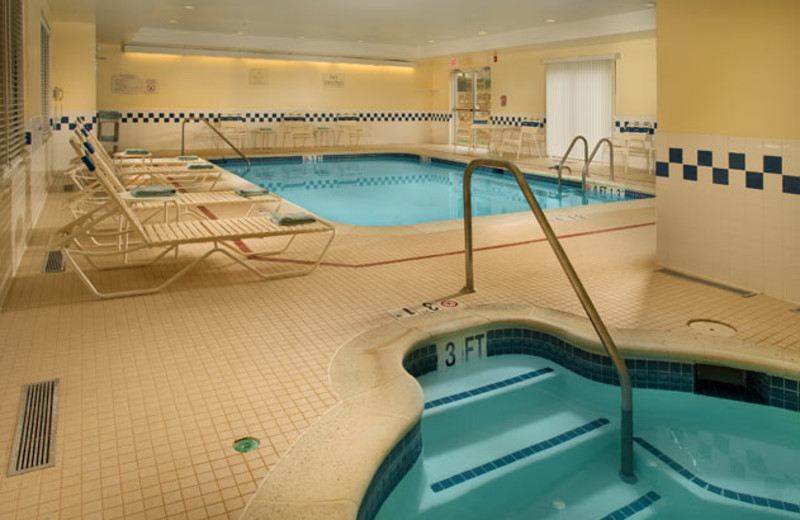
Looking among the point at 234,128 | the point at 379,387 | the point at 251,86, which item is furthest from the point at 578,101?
the point at 379,387

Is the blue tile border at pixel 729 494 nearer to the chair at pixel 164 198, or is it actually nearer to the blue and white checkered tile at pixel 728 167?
the blue and white checkered tile at pixel 728 167

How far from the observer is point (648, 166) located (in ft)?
36.8

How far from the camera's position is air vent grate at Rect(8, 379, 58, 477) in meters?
1.89

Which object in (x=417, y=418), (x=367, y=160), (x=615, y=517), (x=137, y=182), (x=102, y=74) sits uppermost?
(x=102, y=74)

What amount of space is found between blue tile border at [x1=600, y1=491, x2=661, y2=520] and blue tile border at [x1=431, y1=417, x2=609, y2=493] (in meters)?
0.40

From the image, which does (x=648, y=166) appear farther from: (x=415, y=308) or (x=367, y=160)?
(x=415, y=308)

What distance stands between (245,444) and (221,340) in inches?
39.6

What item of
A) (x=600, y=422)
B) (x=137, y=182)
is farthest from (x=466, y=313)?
(x=137, y=182)

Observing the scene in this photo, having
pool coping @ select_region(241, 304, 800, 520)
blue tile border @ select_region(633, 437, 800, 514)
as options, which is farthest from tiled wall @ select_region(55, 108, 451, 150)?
blue tile border @ select_region(633, 437, 800, 514)

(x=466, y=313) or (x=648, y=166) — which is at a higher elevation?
(x=648, y=166)

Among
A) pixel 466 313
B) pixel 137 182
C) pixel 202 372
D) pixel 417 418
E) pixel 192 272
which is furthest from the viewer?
pixel 137 182

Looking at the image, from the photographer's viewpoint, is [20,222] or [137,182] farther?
[137,182]

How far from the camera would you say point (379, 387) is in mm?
2377

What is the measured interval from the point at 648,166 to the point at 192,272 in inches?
366
